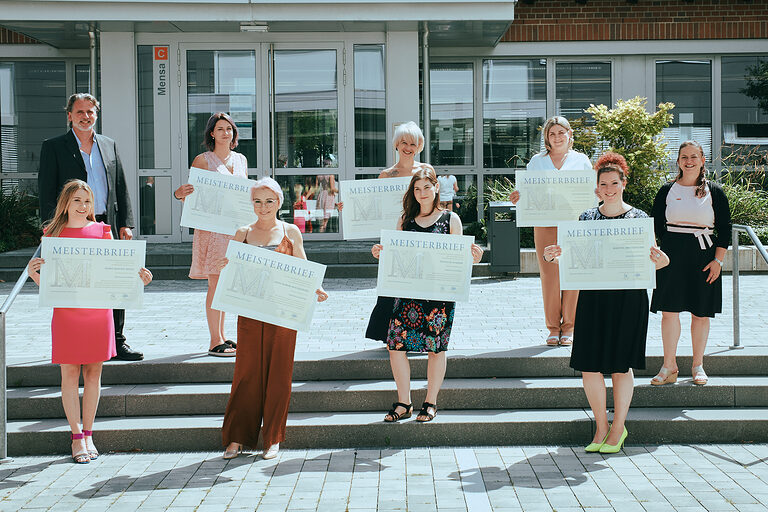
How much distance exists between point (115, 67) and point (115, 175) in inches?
322

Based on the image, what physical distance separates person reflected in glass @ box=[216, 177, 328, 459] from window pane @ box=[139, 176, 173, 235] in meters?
8.93

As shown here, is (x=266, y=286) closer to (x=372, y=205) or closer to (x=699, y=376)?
(x=372, y=205)

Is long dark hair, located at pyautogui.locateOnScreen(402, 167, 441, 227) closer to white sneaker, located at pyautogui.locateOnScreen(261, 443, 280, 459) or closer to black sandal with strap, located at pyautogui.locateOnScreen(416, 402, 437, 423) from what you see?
black sandal with strap, located at pyautogui.locateOnScreen(416, 402, 437, 423)

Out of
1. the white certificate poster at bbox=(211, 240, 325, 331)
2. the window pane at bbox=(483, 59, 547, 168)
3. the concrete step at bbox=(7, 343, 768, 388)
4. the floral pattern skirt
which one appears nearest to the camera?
the white certificate poster at bbox=(211, 240, 325, 331)

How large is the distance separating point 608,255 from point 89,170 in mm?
3846

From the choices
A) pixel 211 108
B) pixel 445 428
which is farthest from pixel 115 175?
pixel 211 108

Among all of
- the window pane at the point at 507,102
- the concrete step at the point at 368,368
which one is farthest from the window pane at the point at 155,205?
the concrete step at the point at 368,368

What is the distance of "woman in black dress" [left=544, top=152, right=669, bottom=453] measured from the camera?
564 centimetres

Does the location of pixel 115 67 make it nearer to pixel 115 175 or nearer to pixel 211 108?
pixel 211 108

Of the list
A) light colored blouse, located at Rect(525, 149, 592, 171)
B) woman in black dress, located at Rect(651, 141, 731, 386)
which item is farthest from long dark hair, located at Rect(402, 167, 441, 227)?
woman in black dress, located at Rect(651, 141, 731, 386)

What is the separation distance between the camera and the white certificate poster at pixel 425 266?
5.79m

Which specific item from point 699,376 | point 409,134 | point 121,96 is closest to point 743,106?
point 121,96

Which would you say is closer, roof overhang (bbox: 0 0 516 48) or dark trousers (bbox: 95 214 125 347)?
dark trousers (bbox: 95 214 125 347)

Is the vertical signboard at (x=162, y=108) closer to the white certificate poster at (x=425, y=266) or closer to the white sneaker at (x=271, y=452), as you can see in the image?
the white certificate poster at (x=425, y=266)
